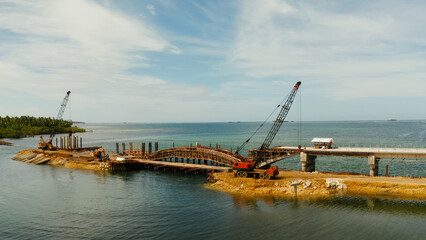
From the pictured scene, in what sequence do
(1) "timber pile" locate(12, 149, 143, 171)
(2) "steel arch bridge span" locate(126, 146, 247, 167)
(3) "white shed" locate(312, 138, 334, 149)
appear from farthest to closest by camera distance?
(1) "timber pile" locate(12, 149, 143, 171) < (2) "steel arch bridge span" locate(126, 146, 247, 167) < (3) "white shed" locate(312, 138, 334, 149)

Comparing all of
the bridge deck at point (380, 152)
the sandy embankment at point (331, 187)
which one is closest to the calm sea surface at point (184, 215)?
the sandy embankment at point (331, 187)

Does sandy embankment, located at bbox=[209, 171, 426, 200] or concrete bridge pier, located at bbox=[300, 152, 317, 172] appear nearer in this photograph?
sandy embankment, located at bbox=[209, 171, 426, 200]

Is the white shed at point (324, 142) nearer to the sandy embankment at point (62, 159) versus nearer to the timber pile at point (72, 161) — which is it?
the timber pile at point (72, 161)

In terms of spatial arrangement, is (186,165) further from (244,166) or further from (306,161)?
(306,161)

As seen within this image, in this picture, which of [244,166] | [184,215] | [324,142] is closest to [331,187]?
[244,166]

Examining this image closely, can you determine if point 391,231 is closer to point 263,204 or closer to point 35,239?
point 263,204

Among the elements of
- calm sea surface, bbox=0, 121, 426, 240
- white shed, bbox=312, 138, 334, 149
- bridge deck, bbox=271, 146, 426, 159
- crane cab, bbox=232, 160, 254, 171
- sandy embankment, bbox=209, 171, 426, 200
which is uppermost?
white shed, bbox=312, 138, 334, 149

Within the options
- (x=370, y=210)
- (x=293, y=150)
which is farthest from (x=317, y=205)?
(x=293, y=150)

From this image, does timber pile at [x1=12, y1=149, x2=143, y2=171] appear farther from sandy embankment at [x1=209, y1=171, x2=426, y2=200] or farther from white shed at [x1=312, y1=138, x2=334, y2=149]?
white shed at [x1=312, y1=138, x2=334, y2=149]

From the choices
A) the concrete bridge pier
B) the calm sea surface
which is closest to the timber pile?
the calm sea surface
